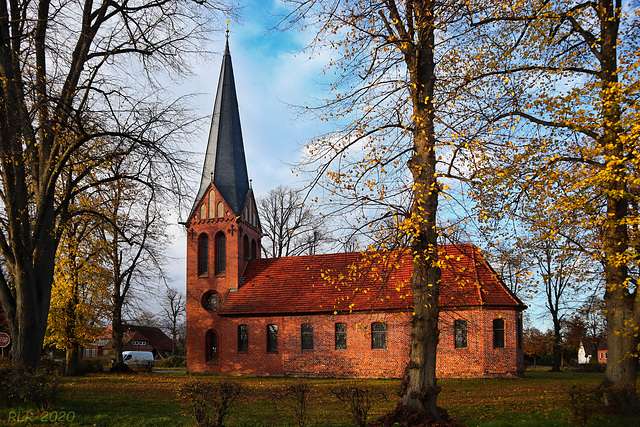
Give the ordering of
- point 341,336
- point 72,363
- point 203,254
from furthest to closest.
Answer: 1. point 203,254
2. point 341,336
3. point 72,363

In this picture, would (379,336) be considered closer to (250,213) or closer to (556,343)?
(250,213)

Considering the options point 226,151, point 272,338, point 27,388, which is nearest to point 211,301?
point 272,338

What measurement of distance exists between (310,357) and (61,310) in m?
13.5

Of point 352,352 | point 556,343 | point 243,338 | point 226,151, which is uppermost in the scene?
point 226,151

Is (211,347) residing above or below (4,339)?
below

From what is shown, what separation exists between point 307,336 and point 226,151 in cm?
1390

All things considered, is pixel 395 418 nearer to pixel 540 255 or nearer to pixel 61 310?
pixel 540 255

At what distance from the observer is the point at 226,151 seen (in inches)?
1350

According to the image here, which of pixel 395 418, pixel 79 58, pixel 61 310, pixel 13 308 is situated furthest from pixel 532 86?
pixel 61 310

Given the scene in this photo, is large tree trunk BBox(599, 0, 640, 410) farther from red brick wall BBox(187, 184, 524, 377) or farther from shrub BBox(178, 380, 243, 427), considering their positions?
red brick wall BBox(187, 184, 524, 377)

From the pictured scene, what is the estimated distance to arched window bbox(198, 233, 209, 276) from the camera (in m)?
33.2

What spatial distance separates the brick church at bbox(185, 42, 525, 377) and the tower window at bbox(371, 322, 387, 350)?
0.18 feet

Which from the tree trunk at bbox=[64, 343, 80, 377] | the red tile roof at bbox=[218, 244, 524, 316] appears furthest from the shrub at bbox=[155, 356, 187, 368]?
the tree trunk at bbox=[64, 343, 80, 377]

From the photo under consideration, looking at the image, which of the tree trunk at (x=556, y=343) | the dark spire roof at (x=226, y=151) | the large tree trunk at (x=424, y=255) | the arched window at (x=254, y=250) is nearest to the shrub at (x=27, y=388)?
the large tree trunk at (x=424, y=255)
